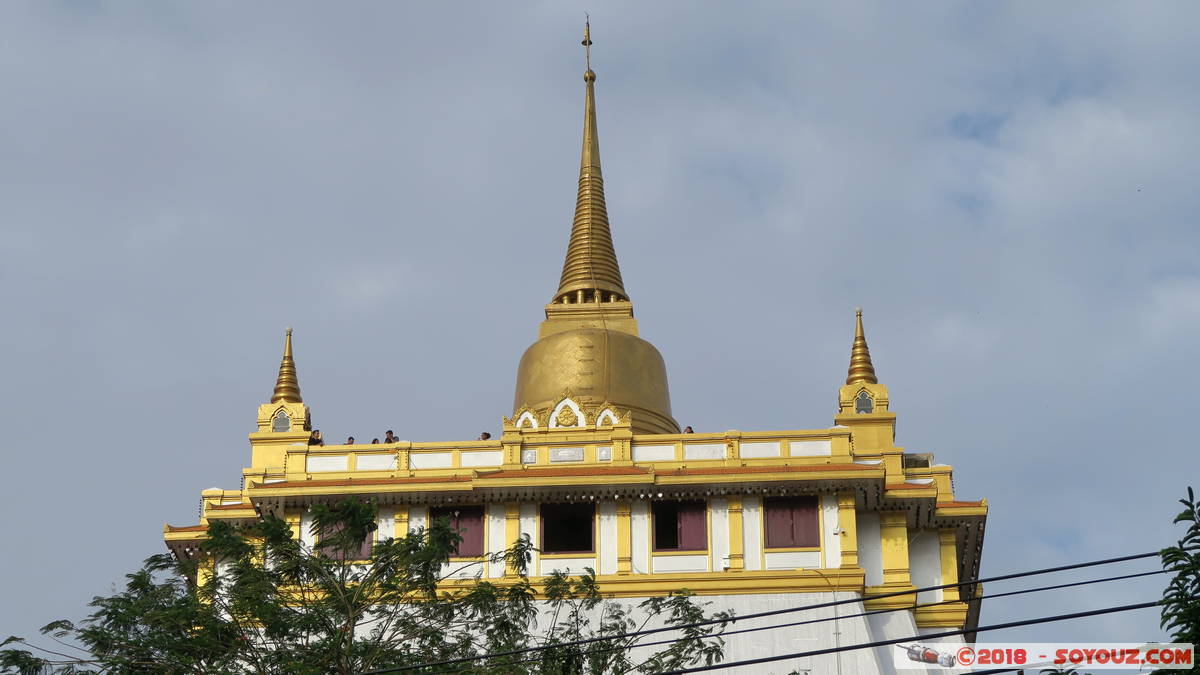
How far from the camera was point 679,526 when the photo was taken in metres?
53.3

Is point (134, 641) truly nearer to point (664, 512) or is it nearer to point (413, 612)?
point (413, 612)

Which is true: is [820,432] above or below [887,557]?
above

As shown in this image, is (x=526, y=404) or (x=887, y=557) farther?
(x=526, y=404)

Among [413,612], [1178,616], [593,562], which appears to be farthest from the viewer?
[593,562]

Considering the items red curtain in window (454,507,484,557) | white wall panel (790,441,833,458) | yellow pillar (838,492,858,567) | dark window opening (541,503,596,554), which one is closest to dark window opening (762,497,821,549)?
yellow pillar (838,492,858,567)

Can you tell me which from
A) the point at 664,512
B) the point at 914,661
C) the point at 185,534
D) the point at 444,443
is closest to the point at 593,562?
the point at 664,512

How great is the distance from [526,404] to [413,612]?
19.9 meters

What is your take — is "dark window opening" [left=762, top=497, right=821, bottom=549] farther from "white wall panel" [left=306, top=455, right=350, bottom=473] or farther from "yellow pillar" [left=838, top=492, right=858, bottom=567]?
"white wall panel" [left=306, top=455, right=350, bottom=473]

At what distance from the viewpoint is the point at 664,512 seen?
53.6m

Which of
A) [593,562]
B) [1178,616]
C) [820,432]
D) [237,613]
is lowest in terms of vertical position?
[1178,616]

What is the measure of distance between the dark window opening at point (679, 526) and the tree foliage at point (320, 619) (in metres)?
9.62

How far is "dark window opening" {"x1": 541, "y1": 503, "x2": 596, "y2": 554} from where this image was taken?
53656 mm

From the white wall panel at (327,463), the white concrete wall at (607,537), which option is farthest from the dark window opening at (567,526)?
the white wall panel at (327,463)

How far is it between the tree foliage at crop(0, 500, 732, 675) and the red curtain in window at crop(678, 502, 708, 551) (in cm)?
959
